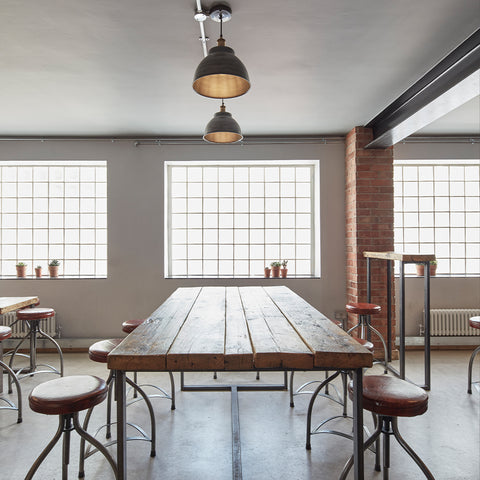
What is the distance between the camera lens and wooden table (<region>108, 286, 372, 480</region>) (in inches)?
58.7

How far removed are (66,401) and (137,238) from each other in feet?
11.4

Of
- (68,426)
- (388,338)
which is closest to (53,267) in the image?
(68,426)

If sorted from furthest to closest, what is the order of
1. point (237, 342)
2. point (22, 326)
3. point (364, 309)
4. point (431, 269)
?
point (431, 269) < point (22, 326) < point (364, 309) < point (237, 342)

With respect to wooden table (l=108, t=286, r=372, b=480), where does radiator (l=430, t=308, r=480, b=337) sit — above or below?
below

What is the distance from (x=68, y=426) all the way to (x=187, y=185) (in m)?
4.00

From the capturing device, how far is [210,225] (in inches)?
217

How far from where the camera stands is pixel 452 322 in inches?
195

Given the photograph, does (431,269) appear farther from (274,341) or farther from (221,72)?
(221,72)

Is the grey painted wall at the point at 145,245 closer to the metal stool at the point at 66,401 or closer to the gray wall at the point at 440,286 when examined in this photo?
the gray wall at the point at 440,286

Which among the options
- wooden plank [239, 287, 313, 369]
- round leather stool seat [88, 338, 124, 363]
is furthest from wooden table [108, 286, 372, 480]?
round leather stool seat [88, 338, 124, 363]

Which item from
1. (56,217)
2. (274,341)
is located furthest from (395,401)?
(56,217)

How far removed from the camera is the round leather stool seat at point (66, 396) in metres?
1.76

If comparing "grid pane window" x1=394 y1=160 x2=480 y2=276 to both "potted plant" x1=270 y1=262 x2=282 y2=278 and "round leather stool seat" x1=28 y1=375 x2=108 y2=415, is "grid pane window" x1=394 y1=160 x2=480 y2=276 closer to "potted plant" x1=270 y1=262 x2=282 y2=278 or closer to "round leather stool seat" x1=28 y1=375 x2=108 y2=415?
"potted plant" x1=270 y1=262 x2=282 y2=278

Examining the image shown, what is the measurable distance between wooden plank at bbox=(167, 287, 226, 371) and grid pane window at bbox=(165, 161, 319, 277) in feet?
10.1
